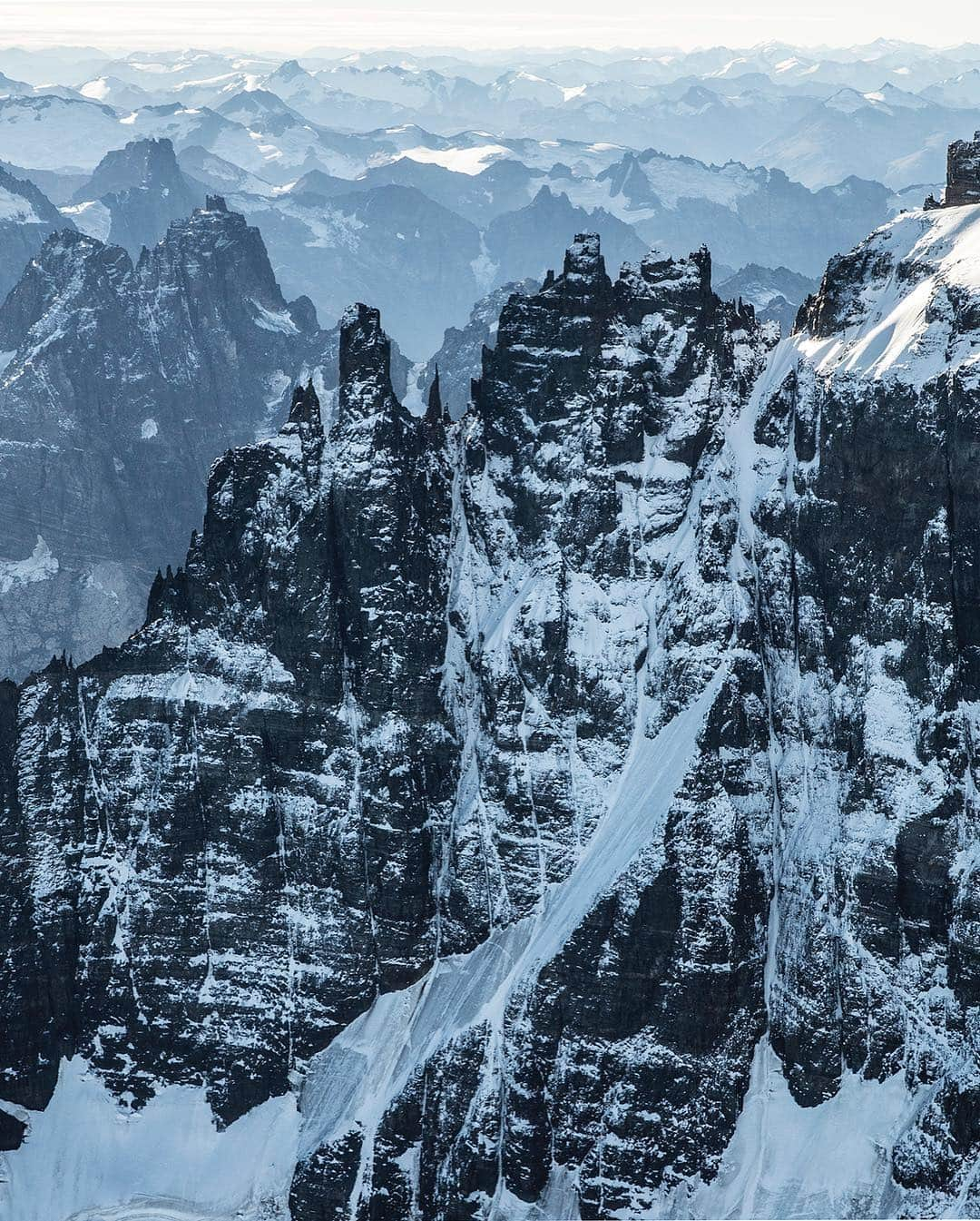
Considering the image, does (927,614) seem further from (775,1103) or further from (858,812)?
(775,1103)

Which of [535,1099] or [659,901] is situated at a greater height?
[659,901]

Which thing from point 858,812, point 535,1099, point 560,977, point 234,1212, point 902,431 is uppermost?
point 902,431

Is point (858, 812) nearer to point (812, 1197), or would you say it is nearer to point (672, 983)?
point (672, 983)

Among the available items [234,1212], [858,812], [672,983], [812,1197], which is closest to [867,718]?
[858,812]

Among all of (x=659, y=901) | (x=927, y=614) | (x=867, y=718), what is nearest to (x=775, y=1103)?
(x=659, y=901)

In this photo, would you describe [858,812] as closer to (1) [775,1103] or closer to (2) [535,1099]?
(1) [775,1103]

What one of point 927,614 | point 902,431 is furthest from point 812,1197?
point 902,431

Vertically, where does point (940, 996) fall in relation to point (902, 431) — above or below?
below

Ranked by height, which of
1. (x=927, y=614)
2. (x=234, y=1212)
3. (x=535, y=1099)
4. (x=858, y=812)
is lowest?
(x=234, y=1212)
